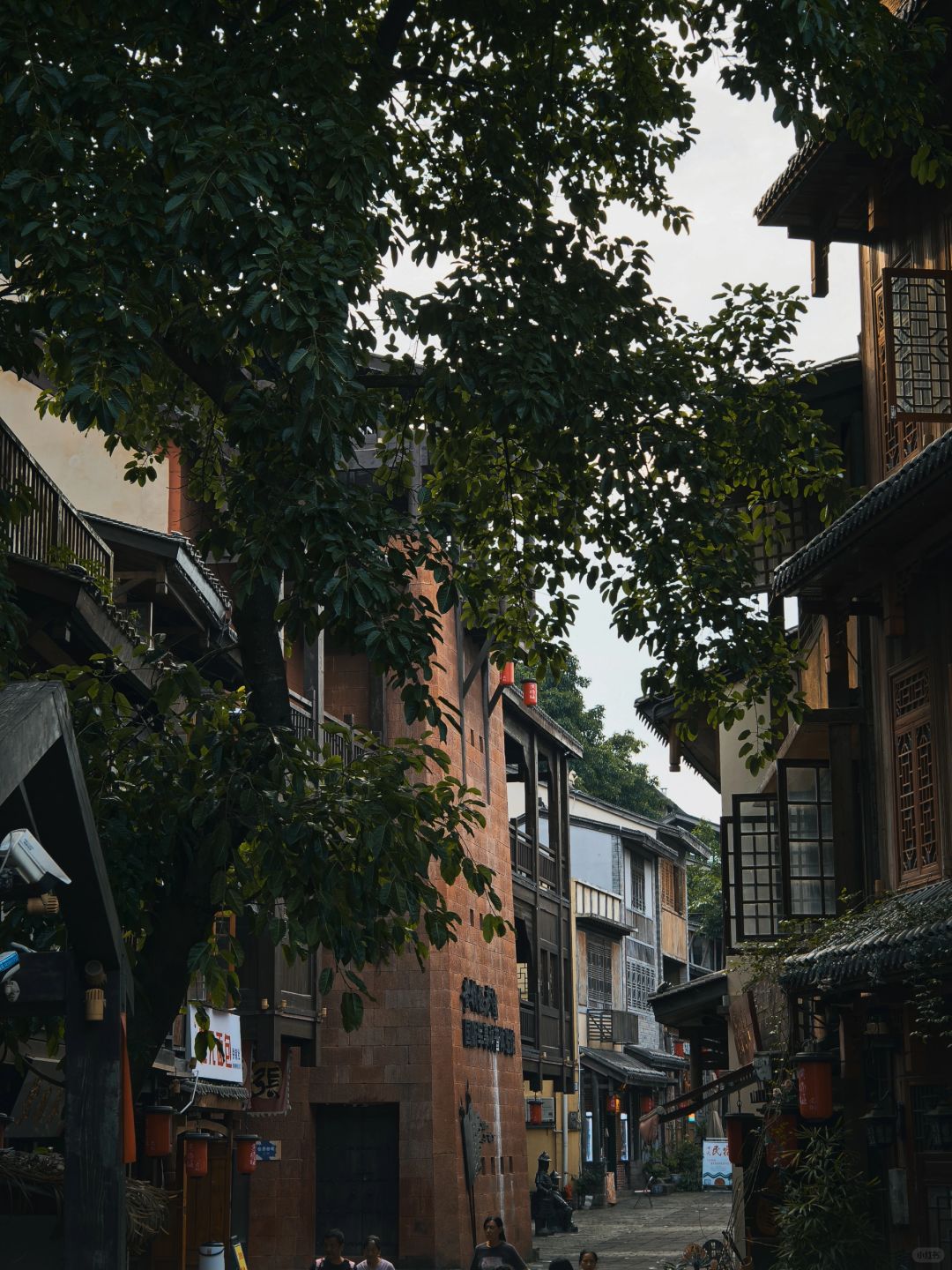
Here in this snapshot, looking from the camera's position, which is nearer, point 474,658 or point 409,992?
point 409,992

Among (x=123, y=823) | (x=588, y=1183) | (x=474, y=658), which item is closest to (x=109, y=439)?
(x=123, y=823)

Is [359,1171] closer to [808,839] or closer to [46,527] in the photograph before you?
[808,839]

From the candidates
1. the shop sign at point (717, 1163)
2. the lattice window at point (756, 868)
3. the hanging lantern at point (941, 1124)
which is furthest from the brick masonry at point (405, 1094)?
the shop sign at point (717, 1163)

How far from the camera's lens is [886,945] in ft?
41.5

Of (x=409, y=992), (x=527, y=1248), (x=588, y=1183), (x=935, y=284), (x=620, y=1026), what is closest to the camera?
(x=935, y=284)

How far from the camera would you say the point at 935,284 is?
49.4ft

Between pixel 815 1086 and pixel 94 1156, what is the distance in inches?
387

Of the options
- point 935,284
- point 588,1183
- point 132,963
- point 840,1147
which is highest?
point 935,284

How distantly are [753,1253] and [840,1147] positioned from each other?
3.48 metres

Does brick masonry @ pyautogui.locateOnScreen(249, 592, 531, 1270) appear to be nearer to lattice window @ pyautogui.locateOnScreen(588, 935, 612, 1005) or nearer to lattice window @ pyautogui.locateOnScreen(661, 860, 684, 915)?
lattice window @ pyautogui.locateOnScreen(588, 935, 612, 1005)

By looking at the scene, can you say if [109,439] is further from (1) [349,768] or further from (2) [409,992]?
(2) [409,992]

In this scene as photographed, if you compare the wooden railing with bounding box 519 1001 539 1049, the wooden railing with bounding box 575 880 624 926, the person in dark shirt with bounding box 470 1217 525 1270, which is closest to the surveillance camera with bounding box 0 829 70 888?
the person in dark shirt with bounding box 470 1217 525 1270

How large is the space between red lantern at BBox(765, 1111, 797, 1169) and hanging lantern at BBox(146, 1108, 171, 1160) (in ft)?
19.5

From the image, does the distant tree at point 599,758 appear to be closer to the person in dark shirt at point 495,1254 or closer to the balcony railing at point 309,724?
the balcony railing at point 309,724
